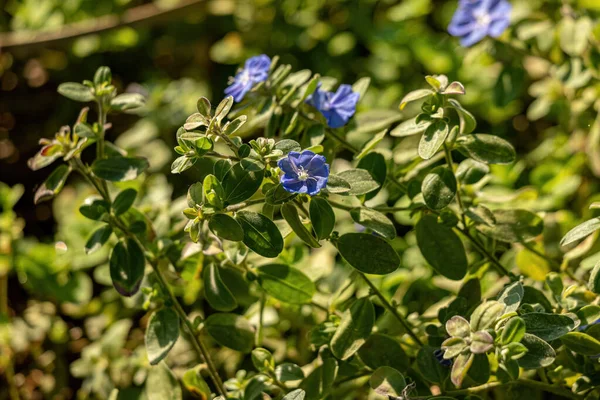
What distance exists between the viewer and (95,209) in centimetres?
158

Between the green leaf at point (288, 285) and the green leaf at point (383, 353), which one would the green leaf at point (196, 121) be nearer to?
the green leaf at point (288, 285)

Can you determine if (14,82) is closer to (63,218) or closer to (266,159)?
(63,218)

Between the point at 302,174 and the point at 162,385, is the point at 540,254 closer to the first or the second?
the point at 302,174

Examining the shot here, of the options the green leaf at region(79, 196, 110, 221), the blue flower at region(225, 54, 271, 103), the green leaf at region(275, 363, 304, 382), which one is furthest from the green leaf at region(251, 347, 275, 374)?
the blue flower at region(225, 54, 271, 103)

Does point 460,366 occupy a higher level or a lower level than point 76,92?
lower

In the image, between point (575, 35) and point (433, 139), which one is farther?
point (575, 35)

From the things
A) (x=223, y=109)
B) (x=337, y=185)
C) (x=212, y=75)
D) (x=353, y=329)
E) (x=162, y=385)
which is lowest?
(x=212, y=75)

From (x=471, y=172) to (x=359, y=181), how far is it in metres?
0.33

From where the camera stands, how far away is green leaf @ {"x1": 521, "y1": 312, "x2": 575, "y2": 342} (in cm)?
125

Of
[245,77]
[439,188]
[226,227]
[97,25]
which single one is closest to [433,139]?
[439,188]

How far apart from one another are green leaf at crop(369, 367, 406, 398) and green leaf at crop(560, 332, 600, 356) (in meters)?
0.31

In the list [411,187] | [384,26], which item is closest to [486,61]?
[384,26]

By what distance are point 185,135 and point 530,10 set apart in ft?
5.53

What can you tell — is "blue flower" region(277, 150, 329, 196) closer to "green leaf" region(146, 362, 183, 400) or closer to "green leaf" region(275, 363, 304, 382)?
"green leaf" region(275, 363, 304, 382)
